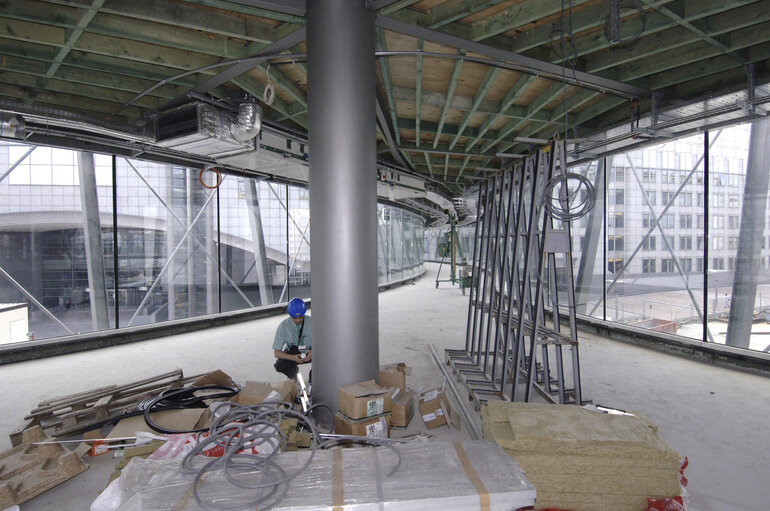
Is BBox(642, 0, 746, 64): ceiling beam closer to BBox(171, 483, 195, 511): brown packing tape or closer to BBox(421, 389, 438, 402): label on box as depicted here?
BBox(421, 389, 438, 402): label on box

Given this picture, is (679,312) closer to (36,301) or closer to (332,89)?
(332,89)

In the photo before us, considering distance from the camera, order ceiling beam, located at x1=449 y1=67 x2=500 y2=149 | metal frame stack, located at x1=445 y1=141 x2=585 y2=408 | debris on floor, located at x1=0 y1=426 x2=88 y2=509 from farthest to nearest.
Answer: ceiling beam, located at x1=449 y1=67 x2=500 y2=149, metal frame stack, located at x1=445 y1=141 x2=585 y2=408, debris on floor, located at x1=0 y1=426 x2=88 y2=509

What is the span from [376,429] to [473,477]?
1.18m

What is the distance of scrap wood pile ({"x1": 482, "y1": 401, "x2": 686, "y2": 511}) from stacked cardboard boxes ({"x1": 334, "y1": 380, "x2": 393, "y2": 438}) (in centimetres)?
107

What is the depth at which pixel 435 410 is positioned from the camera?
3494mm

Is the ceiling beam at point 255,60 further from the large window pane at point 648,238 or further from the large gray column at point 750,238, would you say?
the large window pane at point 648,238

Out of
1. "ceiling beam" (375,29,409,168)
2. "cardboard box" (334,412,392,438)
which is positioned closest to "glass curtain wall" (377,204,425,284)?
"ceiling beam" (375,29,409,168)

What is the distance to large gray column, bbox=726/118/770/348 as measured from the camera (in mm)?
5156

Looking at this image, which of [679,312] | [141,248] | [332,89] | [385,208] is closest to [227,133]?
[332,89]

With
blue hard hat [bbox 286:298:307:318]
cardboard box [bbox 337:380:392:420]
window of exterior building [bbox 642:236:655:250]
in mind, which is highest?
window of exterior building [bbox 642:236:655:250]

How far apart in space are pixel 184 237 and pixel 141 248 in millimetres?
928

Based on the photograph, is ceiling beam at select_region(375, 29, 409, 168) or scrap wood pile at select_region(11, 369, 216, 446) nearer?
scrap wood pile at select_region(11, 369, 216, 446)

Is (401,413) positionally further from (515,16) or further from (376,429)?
(515,16)

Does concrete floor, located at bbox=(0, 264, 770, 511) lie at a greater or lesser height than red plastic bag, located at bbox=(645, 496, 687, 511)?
lesser
